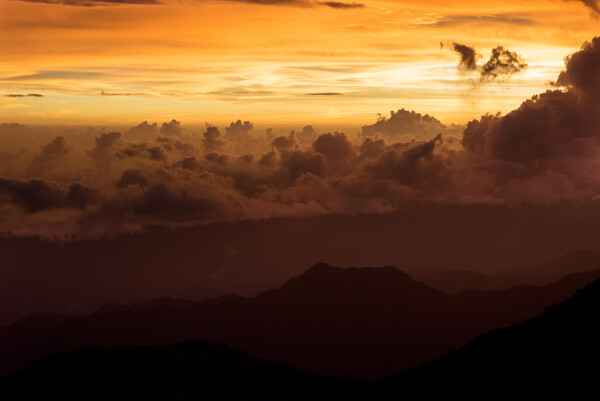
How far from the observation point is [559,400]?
19975cm

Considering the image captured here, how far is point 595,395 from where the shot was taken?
652 ft

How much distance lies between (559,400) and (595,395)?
324 inches
